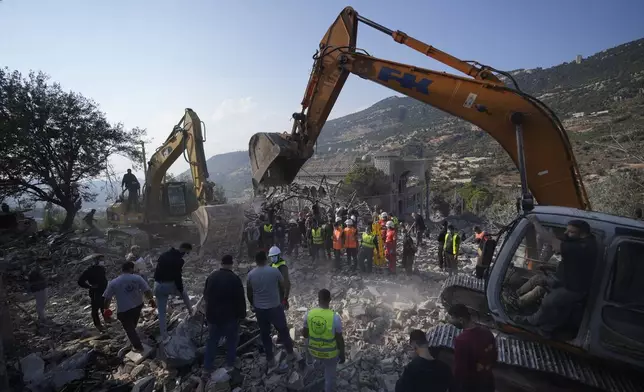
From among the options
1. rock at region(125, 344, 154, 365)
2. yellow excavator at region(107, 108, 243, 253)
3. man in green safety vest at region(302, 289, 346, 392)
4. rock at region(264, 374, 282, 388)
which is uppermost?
yellow excavator at region(107, 108, 243, 253)

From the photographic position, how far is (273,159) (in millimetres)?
7285

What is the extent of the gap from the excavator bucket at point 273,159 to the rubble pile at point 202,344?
278 centimetres

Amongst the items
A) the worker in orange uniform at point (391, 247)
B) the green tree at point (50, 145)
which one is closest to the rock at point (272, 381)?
the worker in orange uniform at point (391, 247)

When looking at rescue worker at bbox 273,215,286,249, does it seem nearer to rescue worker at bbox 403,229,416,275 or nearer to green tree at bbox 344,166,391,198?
rescue worker at bbox 403,229,416,275

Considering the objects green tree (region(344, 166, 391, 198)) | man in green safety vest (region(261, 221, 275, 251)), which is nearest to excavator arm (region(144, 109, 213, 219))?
man in green safety vest (region(261, 221, 275, 251))

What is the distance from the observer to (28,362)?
464 centimetres

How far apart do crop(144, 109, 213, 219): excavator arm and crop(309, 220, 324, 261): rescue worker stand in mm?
3458

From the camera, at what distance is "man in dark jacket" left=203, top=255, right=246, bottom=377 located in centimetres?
455

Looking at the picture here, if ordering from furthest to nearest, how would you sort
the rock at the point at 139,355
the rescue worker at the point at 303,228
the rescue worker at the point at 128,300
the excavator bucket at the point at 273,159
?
the rescue worker at the point at 303,228, the excavator bucket at the point at 273,159, the rescue worker at the point at 128,300, the rock at the point at 139,355

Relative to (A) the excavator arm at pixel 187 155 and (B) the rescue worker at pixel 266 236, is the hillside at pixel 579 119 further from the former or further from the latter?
(A) the excavator arm at pixel 187 155

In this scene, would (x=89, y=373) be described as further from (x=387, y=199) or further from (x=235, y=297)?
(x=387, y=199)

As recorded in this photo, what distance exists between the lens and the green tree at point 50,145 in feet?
46.9

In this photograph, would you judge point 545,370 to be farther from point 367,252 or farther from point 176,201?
point 176,201

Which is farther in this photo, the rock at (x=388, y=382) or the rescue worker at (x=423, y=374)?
the rock at (x=388, y=382)
